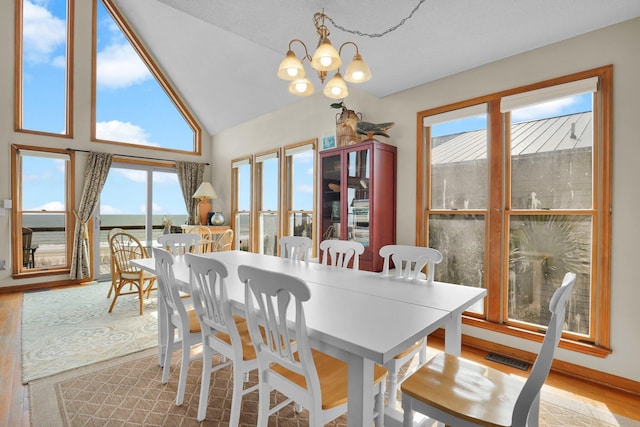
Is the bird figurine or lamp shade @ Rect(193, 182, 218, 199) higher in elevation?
the bird figurine

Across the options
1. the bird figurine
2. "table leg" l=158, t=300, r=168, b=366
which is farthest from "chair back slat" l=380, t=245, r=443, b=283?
"table leg" l=158, t=300, r=168, b=366

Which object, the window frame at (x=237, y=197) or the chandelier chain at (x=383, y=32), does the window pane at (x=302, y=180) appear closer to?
the window frame at (x=237, y=197)

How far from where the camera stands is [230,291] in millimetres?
1737

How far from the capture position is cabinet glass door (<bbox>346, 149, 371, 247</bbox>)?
125 inches

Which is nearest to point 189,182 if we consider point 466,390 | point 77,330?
point 77,330

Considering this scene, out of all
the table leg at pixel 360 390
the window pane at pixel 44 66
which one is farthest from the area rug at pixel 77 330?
the window pane at pixel 44 66

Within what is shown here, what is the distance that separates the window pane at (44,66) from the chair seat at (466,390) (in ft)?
19.6

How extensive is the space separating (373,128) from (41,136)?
4869mm

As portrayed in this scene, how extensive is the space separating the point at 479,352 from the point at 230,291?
7.13 feet

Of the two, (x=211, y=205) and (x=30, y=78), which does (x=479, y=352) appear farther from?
(x=30, y=78)

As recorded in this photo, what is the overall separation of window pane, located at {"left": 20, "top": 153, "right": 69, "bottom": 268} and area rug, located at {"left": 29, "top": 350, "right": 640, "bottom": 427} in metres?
3.52

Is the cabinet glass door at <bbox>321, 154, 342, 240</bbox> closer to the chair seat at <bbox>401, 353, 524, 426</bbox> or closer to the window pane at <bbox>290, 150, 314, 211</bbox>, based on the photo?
the window pane at <bbox>290, 150, 314, 211</bbox>

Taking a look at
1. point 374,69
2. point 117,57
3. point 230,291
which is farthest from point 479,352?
point 117,57

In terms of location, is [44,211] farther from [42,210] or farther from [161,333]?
[161,333]
